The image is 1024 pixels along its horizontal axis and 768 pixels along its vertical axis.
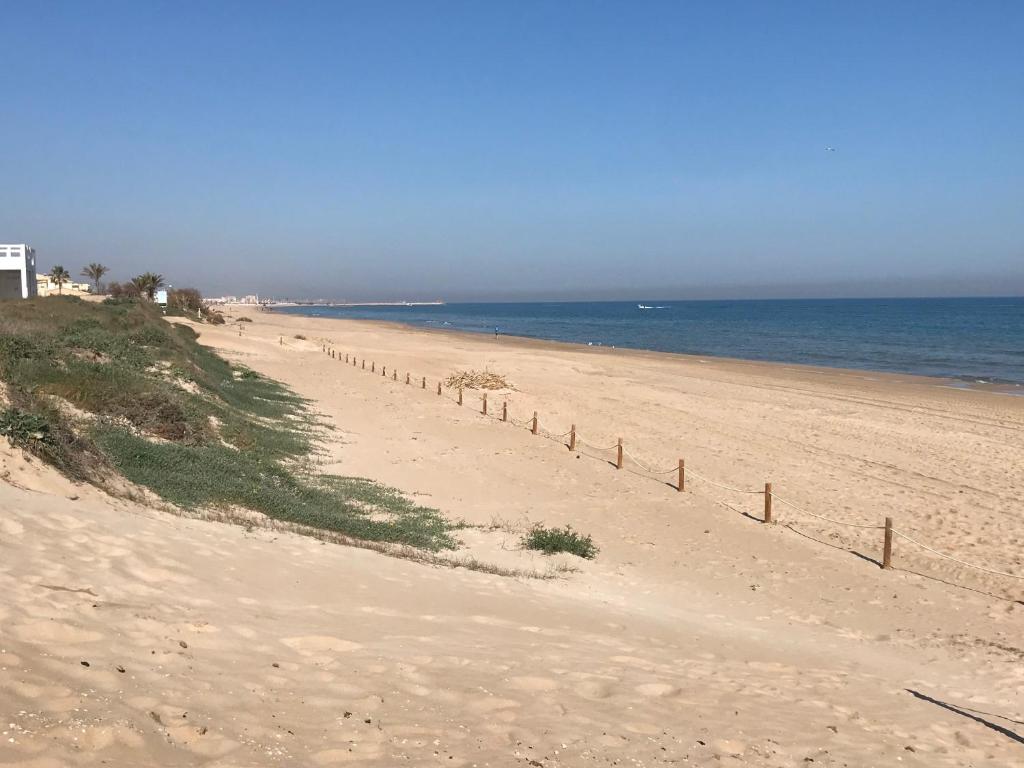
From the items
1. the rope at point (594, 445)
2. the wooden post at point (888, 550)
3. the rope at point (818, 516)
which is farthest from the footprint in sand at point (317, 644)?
the rope at point (594, 445)

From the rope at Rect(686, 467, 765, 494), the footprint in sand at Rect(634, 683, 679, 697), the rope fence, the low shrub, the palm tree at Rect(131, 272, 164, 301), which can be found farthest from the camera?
the palm tree at Rect(131, 272, 164, 301)

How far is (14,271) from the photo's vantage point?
37.9m

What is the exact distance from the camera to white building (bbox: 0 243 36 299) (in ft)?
123

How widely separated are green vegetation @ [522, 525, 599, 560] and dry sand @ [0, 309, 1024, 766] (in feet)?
0.80

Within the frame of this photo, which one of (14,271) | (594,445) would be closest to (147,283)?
(14,271)

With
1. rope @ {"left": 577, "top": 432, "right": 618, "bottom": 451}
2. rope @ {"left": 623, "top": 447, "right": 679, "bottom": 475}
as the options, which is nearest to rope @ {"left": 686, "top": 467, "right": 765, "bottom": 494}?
rope @ {"left": 623, "top": 447, "right": 679, "bottom": 475}

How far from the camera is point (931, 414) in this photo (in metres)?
26.6

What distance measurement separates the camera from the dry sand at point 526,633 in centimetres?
407

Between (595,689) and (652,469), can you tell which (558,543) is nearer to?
(595,689)

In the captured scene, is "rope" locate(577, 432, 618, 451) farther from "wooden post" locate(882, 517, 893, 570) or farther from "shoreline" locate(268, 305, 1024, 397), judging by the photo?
"shoreline" locate(268, 305, 1024, 397)

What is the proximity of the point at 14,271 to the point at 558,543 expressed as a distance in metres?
38.5

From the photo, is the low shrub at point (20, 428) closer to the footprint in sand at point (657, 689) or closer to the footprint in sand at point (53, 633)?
the footprint in sand at point (53, 633)

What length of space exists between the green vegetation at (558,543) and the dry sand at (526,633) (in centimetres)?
24

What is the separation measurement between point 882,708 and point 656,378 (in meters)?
31.2
